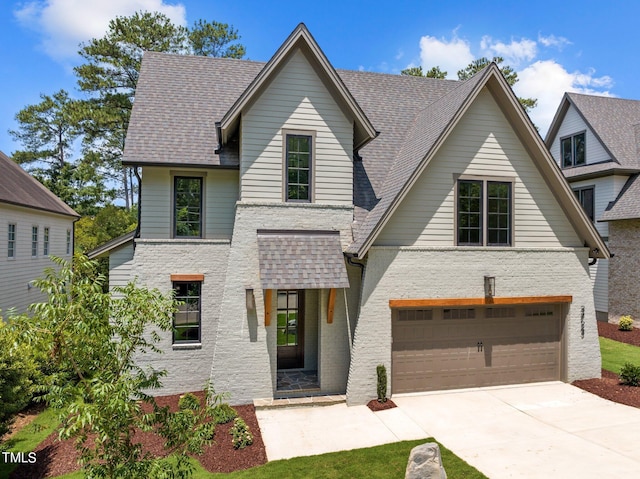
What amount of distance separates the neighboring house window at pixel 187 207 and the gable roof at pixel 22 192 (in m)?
→ 9.66

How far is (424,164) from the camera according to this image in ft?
36.4

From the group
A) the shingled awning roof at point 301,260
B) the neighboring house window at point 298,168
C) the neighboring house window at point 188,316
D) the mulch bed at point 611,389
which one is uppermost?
the neighboring house window at point 298,168

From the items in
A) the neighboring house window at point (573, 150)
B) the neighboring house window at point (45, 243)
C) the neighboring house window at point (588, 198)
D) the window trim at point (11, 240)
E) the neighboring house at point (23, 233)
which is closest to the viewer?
the neighboring house at point (23, 233)

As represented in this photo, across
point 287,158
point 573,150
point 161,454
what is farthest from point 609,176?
point 161,454

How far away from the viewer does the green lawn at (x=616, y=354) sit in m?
14.0

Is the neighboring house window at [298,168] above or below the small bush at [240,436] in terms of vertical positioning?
above

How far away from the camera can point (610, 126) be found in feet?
72.1

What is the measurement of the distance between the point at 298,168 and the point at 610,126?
64.4ft

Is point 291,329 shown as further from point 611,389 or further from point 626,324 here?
point 626,324

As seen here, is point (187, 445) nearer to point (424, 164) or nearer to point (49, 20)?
point (424, 164)

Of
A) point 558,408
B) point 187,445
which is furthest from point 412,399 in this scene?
point 187,445

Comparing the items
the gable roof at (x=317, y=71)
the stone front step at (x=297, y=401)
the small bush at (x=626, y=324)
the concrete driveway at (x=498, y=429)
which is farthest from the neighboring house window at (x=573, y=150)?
the stone front step at (x=297, y=401)

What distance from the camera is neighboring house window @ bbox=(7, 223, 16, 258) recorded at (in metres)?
17.9

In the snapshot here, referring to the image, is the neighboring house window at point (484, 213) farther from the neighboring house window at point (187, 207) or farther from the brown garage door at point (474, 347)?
the neighboring house window at point (187, 207)
